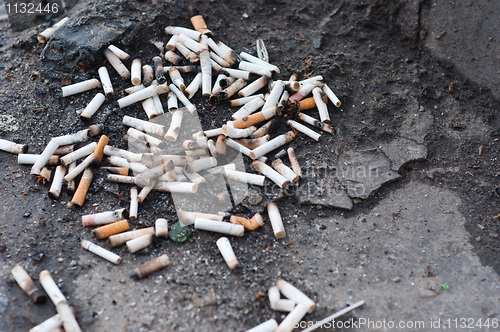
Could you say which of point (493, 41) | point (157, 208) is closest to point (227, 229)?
point (157, 208)

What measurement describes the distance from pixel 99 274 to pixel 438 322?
323 centimetres

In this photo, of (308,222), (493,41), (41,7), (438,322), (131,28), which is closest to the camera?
(438,322)

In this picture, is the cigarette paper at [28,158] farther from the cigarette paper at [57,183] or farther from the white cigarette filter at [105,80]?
the white cigarette filter at [105,80]

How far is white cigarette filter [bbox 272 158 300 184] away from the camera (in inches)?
170

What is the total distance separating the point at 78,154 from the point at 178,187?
140 centimetres

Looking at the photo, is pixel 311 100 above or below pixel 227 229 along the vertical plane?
above

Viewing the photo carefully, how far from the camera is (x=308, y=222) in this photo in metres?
4.12

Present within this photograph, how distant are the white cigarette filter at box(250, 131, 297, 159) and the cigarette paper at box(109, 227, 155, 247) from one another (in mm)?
1529

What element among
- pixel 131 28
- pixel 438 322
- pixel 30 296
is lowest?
pixel 30 296

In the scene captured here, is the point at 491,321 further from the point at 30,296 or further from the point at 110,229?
the point at 30,296

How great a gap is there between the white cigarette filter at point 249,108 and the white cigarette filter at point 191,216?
155 cm

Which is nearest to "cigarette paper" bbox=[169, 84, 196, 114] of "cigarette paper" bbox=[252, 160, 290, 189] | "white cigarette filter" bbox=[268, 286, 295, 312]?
"cigarette paper" bbox=[252, 160, 290, 189]

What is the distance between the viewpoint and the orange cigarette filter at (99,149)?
14.4 ft

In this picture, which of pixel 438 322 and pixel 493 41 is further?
pixel 493 41
